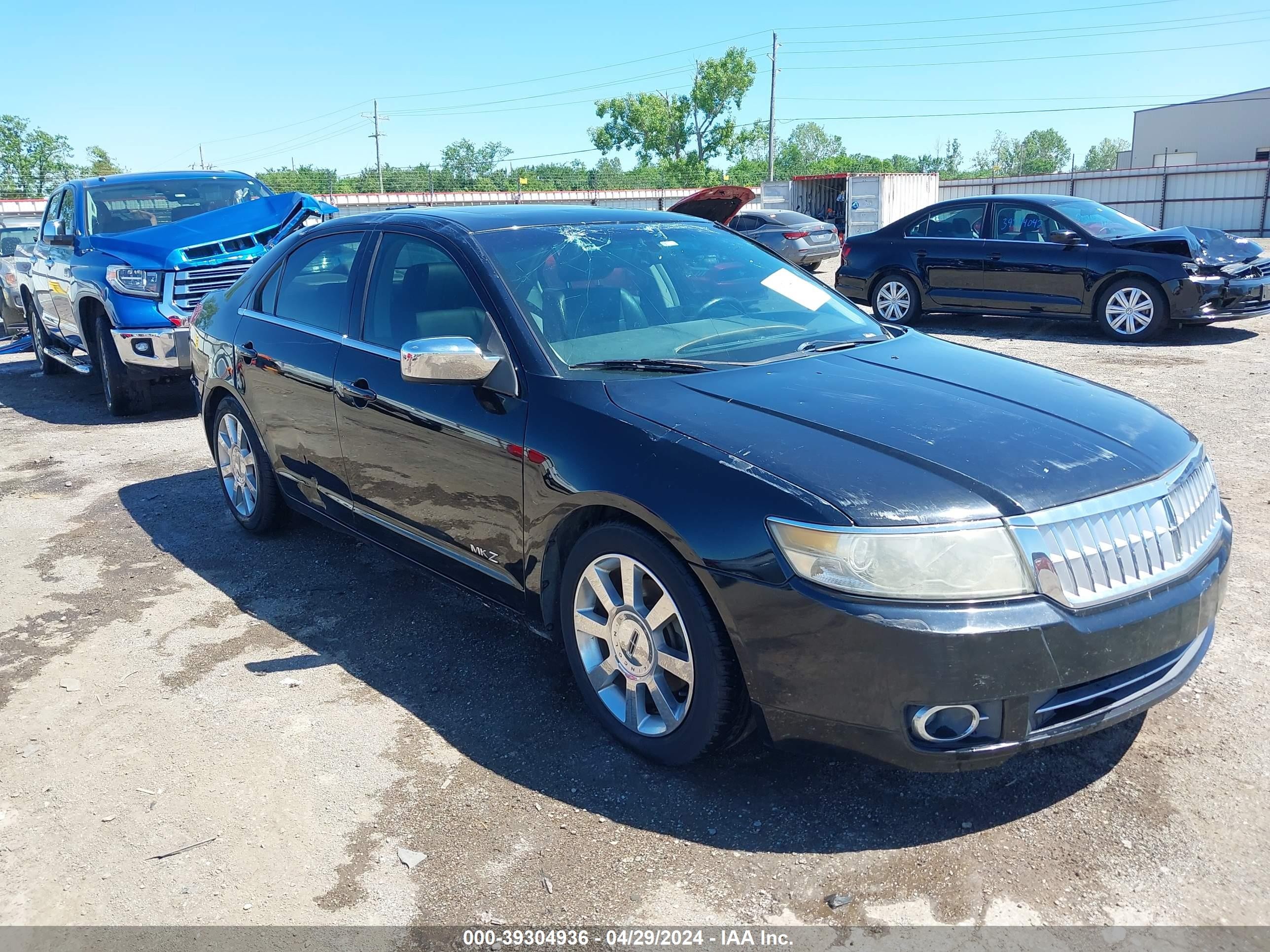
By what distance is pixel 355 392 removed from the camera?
4086 mm

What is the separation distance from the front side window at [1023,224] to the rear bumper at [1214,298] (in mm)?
1408

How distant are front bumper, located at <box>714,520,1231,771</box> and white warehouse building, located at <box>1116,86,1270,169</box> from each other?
182ft

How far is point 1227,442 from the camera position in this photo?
654 centimetres

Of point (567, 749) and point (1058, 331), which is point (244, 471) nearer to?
point (567, 749)

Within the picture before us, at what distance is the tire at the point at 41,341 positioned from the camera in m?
11.1

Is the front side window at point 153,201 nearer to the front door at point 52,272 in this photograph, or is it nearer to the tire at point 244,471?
the front door at point 52,272

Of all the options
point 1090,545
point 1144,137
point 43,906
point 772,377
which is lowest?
point 43,906

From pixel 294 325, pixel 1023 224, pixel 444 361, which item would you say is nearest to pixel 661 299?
pixel 444 361

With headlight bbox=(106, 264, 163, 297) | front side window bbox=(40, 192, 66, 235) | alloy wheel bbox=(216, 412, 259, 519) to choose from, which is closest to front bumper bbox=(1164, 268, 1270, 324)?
alloy wheel bbox=(216, 412, 259, 519)

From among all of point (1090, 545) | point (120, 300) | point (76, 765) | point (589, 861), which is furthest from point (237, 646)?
point (120, 300)

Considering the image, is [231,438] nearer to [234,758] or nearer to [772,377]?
[234,758]

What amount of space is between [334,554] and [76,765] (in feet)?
6.39

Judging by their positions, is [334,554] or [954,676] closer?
[954,676]

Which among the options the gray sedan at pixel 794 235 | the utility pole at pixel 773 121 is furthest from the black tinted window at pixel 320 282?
the utility pole at pixel 773 121
